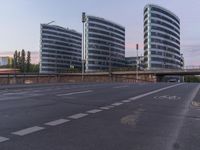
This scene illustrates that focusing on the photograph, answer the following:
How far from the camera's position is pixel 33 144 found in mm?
5914

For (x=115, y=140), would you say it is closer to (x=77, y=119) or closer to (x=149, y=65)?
(x=77, y=119)

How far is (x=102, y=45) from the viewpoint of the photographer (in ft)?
572

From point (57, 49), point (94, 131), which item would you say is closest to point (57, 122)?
point (94, 131)

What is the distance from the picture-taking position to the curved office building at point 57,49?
579 ft

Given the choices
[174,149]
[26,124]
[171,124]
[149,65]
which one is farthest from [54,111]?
[149,65]

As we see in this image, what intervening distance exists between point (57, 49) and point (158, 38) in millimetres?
59106

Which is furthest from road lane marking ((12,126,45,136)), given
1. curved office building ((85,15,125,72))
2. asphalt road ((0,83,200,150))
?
curved office building ((85,15,125,72))

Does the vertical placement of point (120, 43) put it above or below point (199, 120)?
above

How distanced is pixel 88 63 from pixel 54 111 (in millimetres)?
156263

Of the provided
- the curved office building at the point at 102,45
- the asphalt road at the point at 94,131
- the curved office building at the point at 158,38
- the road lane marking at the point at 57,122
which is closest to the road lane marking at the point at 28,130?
the asphalt road at the point at 94,131

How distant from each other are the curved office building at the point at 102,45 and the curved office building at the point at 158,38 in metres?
24.2

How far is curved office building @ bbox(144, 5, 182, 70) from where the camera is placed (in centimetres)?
14562

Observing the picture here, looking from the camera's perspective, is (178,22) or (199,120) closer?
(199,120)

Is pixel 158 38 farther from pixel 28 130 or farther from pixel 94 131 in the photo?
pixel 28 130
